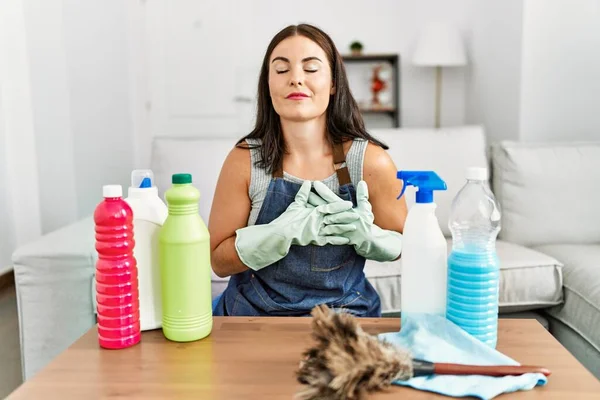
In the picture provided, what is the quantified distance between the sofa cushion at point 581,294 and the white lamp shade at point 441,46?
64.5 inches

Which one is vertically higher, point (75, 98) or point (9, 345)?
point (75, 98)

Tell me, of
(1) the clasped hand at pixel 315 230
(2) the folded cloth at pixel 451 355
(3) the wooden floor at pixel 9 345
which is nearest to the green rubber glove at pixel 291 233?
(1) the clasped hand at pixel 315 230

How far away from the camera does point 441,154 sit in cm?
215

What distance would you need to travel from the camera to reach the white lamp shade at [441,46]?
321 centimetres

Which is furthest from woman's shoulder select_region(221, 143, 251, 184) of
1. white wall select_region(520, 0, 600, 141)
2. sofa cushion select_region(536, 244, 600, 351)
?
white wall select_region(520, 0, 600, 141)

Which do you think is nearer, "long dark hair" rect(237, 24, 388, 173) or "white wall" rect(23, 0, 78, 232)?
"long dark hair" rect(237, 24, 388, 173)

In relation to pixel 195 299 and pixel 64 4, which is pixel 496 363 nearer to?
pixel 195 299

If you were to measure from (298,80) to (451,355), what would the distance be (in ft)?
1.78

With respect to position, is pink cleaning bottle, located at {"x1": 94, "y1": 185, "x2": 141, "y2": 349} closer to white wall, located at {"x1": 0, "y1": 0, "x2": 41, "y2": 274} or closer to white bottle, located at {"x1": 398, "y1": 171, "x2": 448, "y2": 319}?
white bottle, located at {"x1": 398, "y1": 171, "x2": 448, "y2": 319}

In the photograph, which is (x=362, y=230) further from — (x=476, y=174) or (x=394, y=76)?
(x=394, y=76)

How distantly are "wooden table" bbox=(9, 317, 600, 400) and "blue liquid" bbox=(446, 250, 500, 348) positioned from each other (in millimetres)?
51

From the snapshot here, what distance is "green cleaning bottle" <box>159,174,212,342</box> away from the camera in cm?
81

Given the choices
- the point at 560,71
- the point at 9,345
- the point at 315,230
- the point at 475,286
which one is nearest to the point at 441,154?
the point at 560,71

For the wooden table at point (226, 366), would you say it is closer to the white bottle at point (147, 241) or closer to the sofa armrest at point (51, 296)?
the white bottle at point (147, 241)
